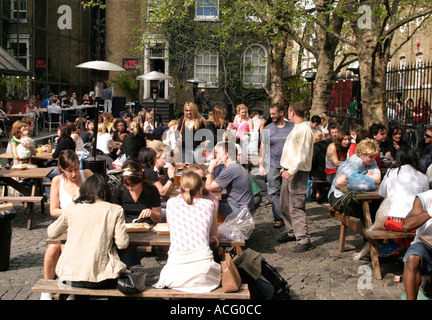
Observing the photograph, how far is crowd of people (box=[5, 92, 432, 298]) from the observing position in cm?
479

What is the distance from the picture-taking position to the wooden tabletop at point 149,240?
5301 millimetres

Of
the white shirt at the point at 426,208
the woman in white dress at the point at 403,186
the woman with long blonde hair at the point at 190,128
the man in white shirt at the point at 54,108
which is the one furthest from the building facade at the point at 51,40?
the white shirt at the point at 426,208

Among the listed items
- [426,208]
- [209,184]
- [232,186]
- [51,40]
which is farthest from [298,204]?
[51,40]

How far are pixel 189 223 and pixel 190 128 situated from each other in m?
5.46

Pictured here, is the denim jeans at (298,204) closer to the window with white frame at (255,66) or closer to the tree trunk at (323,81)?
the tree trunk at (323,81)

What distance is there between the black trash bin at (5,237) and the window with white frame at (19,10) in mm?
20217

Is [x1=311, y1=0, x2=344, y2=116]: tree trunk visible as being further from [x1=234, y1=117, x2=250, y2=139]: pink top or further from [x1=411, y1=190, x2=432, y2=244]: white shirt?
[x1=411, y1=190, x2=432, y2=244]: white shirt

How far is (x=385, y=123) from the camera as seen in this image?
12.1 metres

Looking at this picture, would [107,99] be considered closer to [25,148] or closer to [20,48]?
[20,48]

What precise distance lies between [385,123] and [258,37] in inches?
719

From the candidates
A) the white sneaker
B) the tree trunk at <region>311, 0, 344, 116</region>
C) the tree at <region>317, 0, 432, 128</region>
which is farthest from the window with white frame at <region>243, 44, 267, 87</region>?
the white sneaker

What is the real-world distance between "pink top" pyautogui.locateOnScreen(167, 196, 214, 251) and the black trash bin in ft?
8.70
